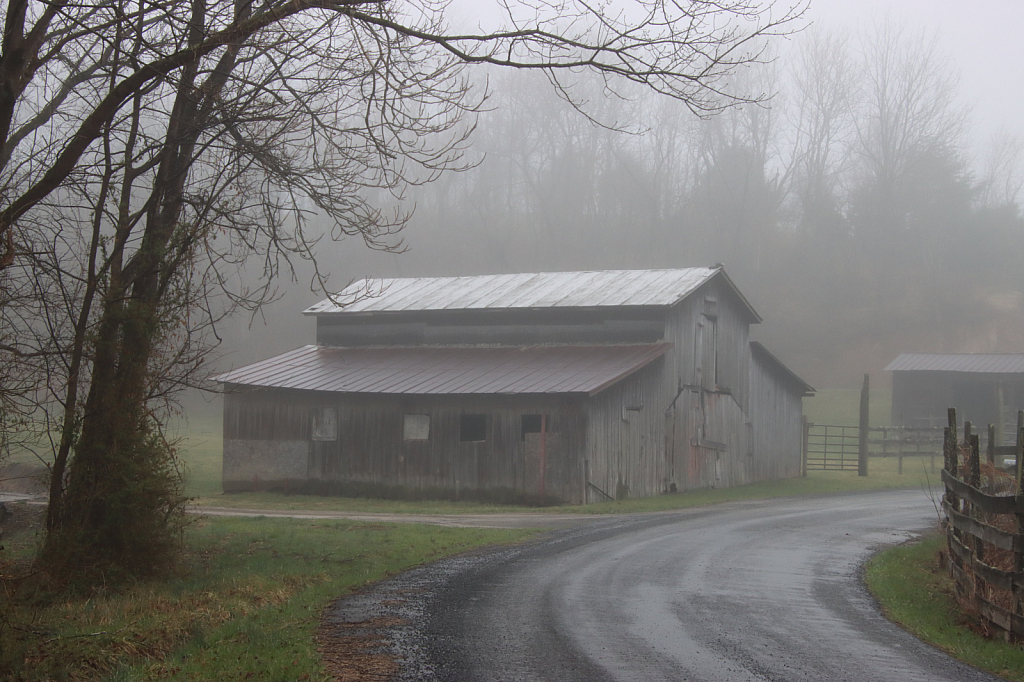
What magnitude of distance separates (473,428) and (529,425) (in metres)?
A: 1.75

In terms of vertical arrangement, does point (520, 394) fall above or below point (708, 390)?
below

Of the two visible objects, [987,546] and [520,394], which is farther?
[520,394]

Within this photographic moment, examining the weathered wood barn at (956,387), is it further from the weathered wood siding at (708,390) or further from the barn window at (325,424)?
the barn window at (325,424)

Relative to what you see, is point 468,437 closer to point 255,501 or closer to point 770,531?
point 255,501

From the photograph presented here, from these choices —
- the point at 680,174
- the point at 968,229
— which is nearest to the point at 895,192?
the point at 968,229

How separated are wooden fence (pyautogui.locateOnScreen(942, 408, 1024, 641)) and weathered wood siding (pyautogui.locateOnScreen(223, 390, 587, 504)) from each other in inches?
520

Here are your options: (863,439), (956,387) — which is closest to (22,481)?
(863,439)

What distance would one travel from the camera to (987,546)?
1137 cm

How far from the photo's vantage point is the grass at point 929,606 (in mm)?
8567

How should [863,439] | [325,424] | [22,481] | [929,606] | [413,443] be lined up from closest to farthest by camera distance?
[929,606]
[413,443]
[325,424]
[22,481]
[863,439]

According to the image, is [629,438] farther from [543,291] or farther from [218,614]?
[218,614]

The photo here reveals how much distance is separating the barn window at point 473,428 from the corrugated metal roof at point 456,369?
0.97m

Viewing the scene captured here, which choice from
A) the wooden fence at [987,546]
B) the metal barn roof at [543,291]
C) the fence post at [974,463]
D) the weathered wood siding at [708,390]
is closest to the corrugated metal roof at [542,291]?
the metal barn roof at [543,291]

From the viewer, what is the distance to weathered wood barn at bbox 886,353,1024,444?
150 ft
